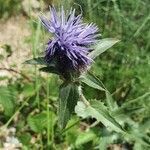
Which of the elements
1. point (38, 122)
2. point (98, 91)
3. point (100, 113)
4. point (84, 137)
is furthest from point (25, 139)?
point (100, 113)

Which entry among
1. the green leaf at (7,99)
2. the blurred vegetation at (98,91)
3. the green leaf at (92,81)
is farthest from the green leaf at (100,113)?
the green leaf at (7,99)

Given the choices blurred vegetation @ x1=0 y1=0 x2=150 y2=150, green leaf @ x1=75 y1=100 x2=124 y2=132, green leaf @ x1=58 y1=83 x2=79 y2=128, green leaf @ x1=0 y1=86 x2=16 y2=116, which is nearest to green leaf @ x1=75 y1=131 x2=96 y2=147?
blurred vegetation @ x1=0 y1=0 x2=150 y2=150

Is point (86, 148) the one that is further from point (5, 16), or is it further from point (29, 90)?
point (5, 16)

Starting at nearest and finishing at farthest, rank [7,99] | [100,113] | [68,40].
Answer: [68,40]
[100,113]
[7,99]

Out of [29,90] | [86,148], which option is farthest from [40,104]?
[86,148]

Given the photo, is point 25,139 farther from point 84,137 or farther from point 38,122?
point 84,137

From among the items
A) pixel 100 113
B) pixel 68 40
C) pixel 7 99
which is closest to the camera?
pixel 68 40

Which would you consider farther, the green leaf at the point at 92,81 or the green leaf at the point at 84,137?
the green leaf at the point at 84,137

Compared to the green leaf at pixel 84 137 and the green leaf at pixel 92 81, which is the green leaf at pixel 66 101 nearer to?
the green leaf at pixel 92 81
